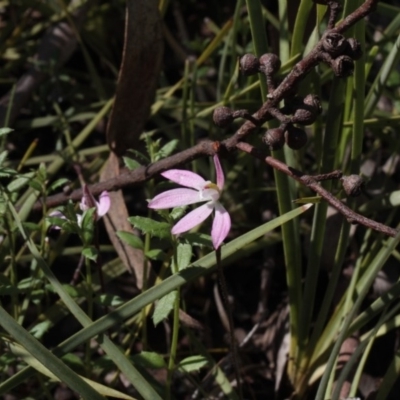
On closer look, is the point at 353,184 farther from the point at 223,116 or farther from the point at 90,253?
the point at 90,253

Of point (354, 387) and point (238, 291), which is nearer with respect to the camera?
point (354, 387)

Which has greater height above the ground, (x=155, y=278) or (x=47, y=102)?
(x=47, y=102)

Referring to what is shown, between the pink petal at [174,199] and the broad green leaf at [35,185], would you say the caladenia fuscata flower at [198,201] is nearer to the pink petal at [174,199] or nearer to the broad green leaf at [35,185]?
the pink petal at [174,199]

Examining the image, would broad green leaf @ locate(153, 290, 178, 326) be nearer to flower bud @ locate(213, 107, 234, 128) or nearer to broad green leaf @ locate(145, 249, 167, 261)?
broad green leaf @ locate(145, 249, 167, 261)

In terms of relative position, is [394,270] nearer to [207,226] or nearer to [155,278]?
[207,226]

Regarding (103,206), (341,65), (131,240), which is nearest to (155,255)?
(131,240)

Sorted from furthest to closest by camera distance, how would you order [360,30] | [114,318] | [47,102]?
[47,102]
[360,30]
[114,318]

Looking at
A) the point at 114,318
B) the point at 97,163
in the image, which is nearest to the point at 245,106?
the point at 97,163
